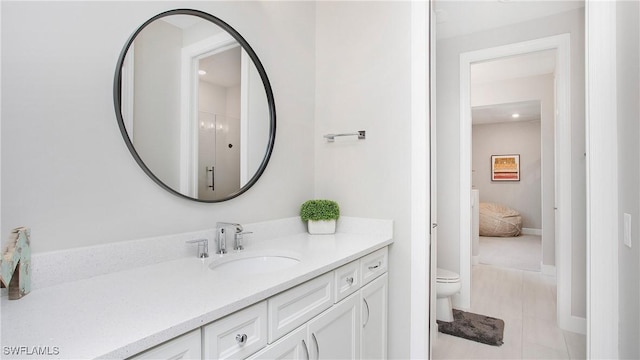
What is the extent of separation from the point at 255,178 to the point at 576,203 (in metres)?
2.56

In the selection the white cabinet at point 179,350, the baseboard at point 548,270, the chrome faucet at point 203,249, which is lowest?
the baseboard at point 548,270

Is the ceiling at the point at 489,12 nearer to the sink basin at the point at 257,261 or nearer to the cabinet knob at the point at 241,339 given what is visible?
the sink basin at the point at 257,261

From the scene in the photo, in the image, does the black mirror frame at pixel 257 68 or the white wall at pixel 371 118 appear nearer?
the black mirror frame at pixel 257 68

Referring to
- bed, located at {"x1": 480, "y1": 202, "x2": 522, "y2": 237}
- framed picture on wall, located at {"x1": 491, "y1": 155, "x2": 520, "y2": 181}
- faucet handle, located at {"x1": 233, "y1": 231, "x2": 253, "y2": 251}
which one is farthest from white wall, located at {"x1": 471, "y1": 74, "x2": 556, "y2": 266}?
faucet handle, located at {"x1": 233, "y1": 231, "x2": 253, "y2": 251}

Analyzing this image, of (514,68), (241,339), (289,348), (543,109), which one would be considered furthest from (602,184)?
A: (514,68)

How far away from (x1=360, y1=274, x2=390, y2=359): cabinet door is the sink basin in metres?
0.39

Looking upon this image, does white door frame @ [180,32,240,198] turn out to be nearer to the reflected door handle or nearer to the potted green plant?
the reflected door handle

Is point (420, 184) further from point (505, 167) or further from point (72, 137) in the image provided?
point (505, 167)

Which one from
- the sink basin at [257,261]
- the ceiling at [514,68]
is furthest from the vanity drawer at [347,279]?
the ceiling at [514,68]

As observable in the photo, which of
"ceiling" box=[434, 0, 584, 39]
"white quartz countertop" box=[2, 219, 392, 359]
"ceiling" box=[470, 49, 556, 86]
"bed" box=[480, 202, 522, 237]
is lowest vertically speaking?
"bed" box=[480, 202, 522, 237]

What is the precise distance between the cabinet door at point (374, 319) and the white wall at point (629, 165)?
0.99 metres

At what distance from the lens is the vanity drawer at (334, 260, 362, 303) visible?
1357 mm

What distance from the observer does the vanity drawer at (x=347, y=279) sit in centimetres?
136

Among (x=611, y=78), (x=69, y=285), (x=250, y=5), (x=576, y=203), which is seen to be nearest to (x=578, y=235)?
(x=576, y=203)
